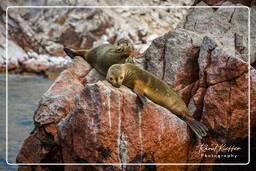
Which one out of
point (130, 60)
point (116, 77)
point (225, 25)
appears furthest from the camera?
point (225, 25)

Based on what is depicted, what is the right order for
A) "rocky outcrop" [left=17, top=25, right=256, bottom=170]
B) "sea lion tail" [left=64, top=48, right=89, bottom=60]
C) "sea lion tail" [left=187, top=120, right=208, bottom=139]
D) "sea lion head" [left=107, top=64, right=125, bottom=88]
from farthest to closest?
"sea lion tail" [left=64, top=48, right=89, bottom=60] → "sea lion tail" [left=187, top=120, right=208, bottom=139] → "sea lion head" [left=107, top=64, right=125, bottom=88] → "rocky outcrop" [left=17, top=25, right=256, bottom=170]

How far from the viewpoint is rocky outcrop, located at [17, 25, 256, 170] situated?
5.91m

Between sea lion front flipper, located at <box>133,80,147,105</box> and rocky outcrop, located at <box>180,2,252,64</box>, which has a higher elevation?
rocky outcrop, located at <box>180,2,252,64</box>

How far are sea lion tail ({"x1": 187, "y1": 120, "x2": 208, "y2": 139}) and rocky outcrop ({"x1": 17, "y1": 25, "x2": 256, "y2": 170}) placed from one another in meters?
0.09

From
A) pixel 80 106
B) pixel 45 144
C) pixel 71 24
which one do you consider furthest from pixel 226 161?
pixel 71 24

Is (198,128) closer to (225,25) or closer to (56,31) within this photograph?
(225,25)

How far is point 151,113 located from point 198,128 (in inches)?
29.1

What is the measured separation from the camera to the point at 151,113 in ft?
20.0

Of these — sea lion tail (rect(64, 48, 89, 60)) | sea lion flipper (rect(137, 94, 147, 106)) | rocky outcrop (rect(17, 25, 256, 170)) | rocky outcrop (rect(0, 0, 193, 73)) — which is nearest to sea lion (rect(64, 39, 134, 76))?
sea lion tail (rect(64, 48, 89, 60))

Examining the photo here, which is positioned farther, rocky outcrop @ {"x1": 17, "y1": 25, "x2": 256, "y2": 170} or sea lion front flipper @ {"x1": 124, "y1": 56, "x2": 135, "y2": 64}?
sea lion front flipper @ {"x1": 124, "y1": 56, "x2": 135, "y2": 64}

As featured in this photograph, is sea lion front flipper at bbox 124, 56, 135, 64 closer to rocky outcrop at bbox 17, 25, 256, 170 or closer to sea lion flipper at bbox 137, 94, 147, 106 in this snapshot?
rocky outcrop at bbox 17, 25, 256, 170

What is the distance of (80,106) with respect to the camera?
19.6 feet

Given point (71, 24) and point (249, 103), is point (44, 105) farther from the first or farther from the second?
point (71, 24)
